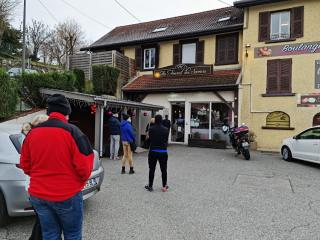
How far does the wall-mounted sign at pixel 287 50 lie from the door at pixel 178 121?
4705 millimetres

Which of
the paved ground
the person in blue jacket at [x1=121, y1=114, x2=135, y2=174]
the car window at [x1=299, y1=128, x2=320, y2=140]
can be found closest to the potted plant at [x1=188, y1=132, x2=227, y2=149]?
the car window at [x1=299, y1=128, x2=320, y2=140]

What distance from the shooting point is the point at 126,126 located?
894 centimetres

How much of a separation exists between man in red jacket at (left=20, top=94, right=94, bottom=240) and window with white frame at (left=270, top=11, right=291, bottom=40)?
1445 centimetres

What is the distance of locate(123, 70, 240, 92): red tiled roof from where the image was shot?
15961mm

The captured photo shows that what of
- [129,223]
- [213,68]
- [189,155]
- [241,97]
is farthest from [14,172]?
[213,68]

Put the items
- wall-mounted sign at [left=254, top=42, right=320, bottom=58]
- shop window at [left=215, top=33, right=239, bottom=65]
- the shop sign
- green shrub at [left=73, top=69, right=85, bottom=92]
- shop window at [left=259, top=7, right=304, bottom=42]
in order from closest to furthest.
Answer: the shop sign
wall-mounted sign at [left=254, top=42, right=320, bottom=58]
shop window at [left=259, top=7, right=304, bottom=42]
shop window at [left=215, top=33, right=239, bottom=65]
green shrub at [left=73, top=69, right=85, bottom=92]

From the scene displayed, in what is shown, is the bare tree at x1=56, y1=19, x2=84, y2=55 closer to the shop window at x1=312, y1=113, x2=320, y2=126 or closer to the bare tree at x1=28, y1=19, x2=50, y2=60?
the bare tree at x1=28, y1=19, x2=50, y2=60

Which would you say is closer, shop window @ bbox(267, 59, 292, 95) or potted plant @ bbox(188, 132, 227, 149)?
shop window @ bbox(267, 59, 292, 95)

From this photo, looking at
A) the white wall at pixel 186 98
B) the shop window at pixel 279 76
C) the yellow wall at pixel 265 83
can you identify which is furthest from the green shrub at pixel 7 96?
the shop window at pixel 279 76

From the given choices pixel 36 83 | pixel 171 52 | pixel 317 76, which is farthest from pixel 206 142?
pixel 36 83

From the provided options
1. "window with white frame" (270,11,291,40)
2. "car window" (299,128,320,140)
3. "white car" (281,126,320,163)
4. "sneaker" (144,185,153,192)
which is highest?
"window with white frame" (270,11,291,40)

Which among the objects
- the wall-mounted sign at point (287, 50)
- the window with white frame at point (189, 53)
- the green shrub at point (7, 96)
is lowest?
the green shrub at point (7, 96)

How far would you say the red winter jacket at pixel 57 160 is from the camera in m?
2.69

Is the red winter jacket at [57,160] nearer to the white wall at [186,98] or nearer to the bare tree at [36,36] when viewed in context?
the white wall at [186,98]
